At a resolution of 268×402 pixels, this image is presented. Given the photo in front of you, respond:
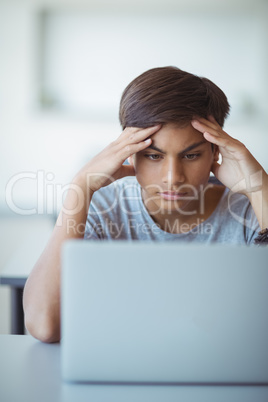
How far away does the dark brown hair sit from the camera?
3.67ft

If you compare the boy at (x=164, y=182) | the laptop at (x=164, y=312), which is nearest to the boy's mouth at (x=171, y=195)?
the boy at (x=164, y=182)

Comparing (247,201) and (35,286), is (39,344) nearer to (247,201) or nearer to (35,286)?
(35,286)

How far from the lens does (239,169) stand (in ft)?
4.17

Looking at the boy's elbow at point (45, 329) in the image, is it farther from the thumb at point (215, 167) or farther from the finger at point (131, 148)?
the thumb at point (215, 167)

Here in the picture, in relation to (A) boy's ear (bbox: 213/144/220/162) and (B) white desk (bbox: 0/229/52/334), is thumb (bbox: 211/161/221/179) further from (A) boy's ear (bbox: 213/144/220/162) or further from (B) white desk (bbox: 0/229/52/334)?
(B) white desk (bbox: 0/229/52/334)

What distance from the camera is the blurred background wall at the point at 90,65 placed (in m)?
4.04

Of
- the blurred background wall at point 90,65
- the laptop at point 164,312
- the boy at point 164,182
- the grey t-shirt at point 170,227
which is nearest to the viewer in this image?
the laptop at point 164,312

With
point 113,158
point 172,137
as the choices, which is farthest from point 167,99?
point 113,158

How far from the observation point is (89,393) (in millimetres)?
650

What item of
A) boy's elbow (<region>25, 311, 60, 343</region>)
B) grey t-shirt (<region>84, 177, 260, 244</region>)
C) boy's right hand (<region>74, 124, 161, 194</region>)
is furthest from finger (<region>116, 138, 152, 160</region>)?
boy's elbow (<region>25, 311, 60, 343</region>)

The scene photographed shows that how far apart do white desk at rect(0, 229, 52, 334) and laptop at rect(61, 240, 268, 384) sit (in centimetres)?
74

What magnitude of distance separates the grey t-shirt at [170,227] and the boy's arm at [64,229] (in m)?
0.12

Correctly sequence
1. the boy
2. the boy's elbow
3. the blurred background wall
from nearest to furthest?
1. the boy's elbow
2. the boy
3. the blurred background wall

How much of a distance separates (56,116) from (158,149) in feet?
10.5
